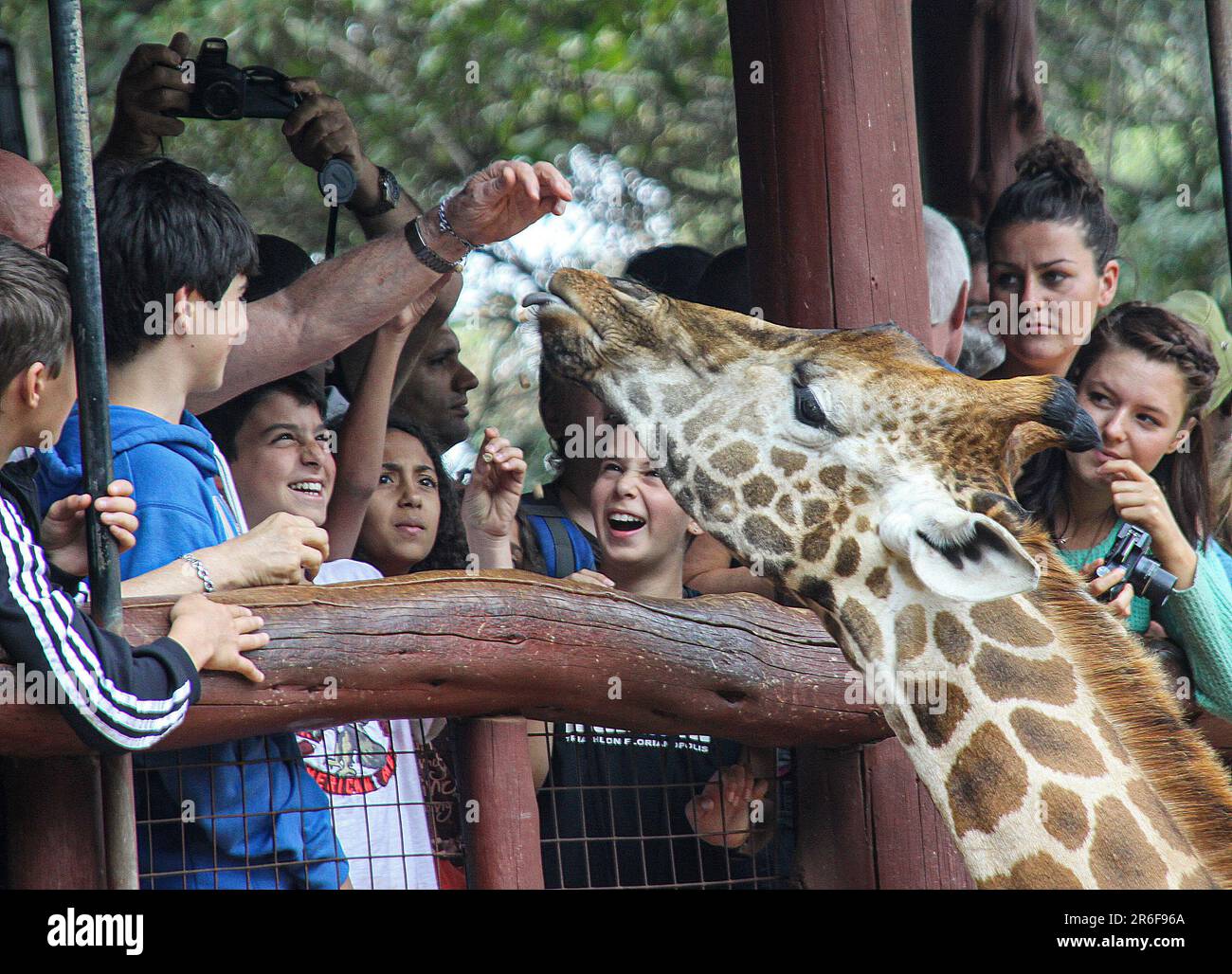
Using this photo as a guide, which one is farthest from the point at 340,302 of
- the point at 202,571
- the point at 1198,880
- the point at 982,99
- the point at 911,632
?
the point at 982,99

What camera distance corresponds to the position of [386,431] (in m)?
4.36

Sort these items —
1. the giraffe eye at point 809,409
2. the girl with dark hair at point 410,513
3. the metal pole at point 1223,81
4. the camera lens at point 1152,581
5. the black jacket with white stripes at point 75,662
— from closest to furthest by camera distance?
the black jacket with white stripes at point 75,662
the giraffe eye at point 809,409
the metal pole at point 1223,81
the camera lens at point 1152,581
the girl with dark hair at point 410,513

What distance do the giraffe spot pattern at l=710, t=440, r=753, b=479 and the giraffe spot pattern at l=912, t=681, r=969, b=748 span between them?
0.57 metres

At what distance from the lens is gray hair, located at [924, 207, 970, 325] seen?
181 inches

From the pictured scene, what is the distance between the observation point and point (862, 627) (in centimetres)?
279

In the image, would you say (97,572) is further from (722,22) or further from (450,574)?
(722,22)

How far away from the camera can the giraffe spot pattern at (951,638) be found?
2701mm

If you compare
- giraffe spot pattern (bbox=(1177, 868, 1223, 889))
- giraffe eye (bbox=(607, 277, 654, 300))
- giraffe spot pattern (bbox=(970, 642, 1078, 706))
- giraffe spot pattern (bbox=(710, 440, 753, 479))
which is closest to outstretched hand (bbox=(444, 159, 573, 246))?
giraffe eye (bbox=(607, 277, 654, 300))

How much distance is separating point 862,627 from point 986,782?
36 centimetres

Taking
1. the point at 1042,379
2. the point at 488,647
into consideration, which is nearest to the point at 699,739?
the point at 488,647

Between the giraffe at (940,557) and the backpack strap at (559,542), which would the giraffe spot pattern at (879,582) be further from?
the backpack strap at (559,542)

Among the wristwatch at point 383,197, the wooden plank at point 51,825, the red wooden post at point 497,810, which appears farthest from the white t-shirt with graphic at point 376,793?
the wristwatch at point 383,197

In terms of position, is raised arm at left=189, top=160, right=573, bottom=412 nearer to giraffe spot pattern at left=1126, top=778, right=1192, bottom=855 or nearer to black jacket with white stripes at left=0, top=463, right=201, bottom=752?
black jacket with white stripes at left=0, top=463, right=201, bottom=752

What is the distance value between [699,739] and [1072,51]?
681 centimetres
